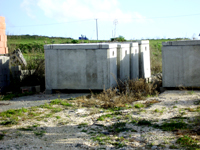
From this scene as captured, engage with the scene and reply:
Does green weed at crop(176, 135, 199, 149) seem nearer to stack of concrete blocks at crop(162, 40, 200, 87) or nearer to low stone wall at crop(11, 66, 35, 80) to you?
stack of concrete blocks at crop(162, 40, 200, 87)

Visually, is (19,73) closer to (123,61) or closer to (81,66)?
(81,66)

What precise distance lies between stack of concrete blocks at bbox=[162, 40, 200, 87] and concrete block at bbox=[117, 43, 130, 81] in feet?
5.57

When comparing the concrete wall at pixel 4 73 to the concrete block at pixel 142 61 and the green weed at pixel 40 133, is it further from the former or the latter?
the green weed at pixel 40 133

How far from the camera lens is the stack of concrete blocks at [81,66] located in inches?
440

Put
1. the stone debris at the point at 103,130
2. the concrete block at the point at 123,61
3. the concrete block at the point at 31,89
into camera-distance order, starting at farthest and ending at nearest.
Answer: the concrete block at the point at 31,89, the concrete block at the point at 123,61, the stone debris at the point at 103,130

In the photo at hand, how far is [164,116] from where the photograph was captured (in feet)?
24.7

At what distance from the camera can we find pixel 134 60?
45.7 feet

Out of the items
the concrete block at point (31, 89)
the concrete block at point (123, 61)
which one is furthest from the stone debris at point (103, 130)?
the concrete block at point (31, 89)

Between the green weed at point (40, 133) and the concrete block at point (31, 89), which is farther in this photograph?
the concrete block at point (31, 89)

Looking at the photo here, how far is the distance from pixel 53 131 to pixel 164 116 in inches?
115

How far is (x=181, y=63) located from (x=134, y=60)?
118 inches

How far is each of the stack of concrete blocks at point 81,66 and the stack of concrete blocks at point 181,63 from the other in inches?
83.0

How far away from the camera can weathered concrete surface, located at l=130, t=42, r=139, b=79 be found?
13.7 meters

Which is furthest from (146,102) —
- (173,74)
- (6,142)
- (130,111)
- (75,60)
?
(6,142)
